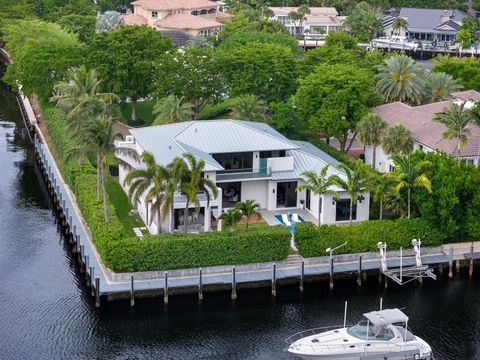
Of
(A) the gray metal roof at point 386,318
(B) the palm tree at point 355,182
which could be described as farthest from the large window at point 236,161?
(A) the gray metal roof at point 386,318

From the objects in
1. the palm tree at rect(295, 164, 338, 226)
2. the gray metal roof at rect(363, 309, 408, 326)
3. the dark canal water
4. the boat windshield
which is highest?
the palm tree at rect(295, 164, 338, 226)

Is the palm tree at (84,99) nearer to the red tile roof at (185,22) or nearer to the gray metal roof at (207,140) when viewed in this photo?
the gray metal roof at (207,140)

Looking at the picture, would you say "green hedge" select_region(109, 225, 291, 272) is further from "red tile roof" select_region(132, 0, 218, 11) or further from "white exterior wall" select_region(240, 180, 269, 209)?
"red tile roof" select_region(132, 0, 218, 11)

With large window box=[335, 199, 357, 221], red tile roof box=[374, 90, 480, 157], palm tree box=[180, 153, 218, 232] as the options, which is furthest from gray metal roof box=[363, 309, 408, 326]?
red tile roof box=[374, 90, 480, 157]

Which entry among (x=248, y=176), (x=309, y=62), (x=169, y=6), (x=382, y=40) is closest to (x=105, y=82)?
(x=309, y=62)

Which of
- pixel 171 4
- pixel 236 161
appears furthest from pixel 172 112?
pixel 171 4

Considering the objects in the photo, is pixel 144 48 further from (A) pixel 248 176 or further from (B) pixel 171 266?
(B) pixel 171 266
